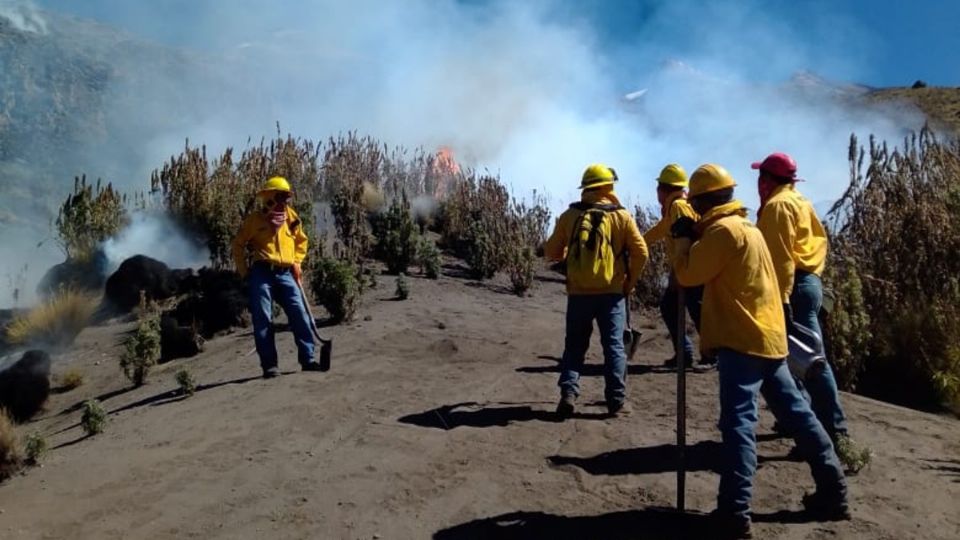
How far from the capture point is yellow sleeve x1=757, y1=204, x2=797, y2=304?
5109 millimetres

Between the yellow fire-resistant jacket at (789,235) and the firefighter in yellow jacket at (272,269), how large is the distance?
4508 millimetres

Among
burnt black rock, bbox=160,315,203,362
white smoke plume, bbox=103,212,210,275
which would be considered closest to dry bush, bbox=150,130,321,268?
white smoke plume, bbox=103,212,210,275

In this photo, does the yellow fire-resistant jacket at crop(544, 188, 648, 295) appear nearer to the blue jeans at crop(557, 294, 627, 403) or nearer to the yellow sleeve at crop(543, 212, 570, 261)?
the yellow sleeve at crop(543, 212, 570, 261)

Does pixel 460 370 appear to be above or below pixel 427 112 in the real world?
below

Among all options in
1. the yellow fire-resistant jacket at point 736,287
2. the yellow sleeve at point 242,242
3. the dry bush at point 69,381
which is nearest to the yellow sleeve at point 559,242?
the yellow fire-resistant jacket at point 736,287

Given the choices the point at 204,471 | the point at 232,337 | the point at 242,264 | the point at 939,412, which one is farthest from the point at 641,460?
the point at 232,337

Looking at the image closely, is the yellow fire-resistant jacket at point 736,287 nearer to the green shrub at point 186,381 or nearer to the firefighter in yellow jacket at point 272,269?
the firefighter in yellow jacket at point 272,269

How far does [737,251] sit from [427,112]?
31.0 meters

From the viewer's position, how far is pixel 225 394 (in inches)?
315

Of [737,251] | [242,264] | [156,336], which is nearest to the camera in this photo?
[737,251]

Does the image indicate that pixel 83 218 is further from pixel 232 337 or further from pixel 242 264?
pixel 242 264

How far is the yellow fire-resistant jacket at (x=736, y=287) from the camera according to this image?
4.50m

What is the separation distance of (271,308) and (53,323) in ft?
16.0

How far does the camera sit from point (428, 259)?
43.3 ft
